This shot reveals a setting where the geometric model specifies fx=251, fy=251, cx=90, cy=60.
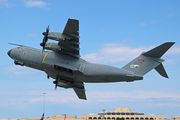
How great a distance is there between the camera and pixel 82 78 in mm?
31281

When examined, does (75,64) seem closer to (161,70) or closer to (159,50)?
(159,50)

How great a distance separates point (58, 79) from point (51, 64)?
2.93m

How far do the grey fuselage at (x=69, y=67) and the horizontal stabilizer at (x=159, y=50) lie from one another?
3.29m

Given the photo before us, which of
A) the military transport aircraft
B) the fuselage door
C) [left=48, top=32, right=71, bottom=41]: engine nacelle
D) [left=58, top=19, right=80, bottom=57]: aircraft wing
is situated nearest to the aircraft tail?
the military transport aircraft

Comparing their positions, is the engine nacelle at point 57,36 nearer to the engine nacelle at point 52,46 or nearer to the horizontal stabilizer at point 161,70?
the engine nacelle at point 52,46

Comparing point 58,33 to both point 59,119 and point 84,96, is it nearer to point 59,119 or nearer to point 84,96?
point 84,96

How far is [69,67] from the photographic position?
3038 cm

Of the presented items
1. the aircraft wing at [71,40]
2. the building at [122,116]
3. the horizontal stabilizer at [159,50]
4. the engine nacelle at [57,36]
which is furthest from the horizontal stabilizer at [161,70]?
the building at [122,116]

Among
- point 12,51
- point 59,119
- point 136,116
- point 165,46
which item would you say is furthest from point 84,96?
point 136,116

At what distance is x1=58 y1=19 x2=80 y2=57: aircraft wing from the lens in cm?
2739

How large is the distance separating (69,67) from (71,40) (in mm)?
3438

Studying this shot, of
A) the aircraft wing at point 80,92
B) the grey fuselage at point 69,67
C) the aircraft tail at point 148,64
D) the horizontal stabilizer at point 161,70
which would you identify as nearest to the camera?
→ the grey fuselage at point 69,67

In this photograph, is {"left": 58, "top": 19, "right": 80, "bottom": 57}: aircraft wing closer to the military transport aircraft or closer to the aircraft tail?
the military transport aircraft

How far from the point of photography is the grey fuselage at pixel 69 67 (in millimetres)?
29984
